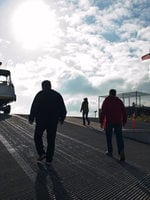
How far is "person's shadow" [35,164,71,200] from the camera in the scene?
636cm

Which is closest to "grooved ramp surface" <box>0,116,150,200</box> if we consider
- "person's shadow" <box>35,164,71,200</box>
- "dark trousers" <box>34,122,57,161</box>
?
"person's shadow" <box>35,164,71,200</box>

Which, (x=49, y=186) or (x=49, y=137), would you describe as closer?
(x=49, y=186)

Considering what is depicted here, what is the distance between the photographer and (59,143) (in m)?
13.4

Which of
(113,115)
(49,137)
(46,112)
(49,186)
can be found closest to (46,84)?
(46,112)

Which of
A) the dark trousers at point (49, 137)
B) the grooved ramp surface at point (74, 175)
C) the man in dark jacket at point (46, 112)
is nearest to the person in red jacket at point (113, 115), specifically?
the grooved ramp surface at point (74, 175)

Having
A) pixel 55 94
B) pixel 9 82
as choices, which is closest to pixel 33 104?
pixel 55 94

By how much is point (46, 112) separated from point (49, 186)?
107 inches

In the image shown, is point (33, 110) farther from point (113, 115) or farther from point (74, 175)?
point (113, 115)

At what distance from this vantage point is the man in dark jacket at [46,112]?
30.9ft

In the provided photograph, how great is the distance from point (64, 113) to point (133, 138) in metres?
7.37

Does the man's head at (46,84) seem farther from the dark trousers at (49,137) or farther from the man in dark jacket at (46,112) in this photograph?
the dark trousers at (49,137)

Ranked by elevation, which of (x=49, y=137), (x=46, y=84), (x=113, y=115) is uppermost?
(x=46, y=84)

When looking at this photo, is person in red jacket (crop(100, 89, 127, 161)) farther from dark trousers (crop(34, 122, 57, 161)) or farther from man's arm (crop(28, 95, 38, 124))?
man's arm (crop(28, 95, 38, 124))

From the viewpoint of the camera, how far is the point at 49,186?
7.01 meters
